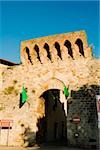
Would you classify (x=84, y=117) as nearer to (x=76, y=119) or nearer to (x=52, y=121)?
(x=76, y=119)

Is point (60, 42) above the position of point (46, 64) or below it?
above

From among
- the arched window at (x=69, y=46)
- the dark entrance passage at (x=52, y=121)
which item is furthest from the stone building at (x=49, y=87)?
the dark entrance passage at (x=52, y=121)

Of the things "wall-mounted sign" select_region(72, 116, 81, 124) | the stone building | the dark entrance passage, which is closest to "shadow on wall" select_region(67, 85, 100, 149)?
the stone building

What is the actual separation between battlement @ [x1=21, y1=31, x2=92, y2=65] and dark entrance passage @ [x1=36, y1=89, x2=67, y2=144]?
2.91 meters

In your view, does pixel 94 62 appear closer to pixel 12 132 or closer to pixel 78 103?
pixel 78 103

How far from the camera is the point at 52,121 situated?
27.0m

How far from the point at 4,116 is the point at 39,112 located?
2679 millimetres

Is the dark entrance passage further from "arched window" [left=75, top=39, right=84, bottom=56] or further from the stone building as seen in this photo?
"arched window" [left=75, top=39, right=84, bottom=56]

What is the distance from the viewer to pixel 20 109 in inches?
838

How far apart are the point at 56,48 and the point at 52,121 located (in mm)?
8999

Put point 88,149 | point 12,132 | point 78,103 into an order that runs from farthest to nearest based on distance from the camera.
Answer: point 12,132
point 78,103
point 88,149

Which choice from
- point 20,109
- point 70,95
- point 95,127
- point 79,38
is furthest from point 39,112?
point 79,38

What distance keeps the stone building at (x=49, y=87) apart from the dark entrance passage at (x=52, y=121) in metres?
0.15

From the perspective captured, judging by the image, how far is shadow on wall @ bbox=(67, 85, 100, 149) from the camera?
18.6 m
